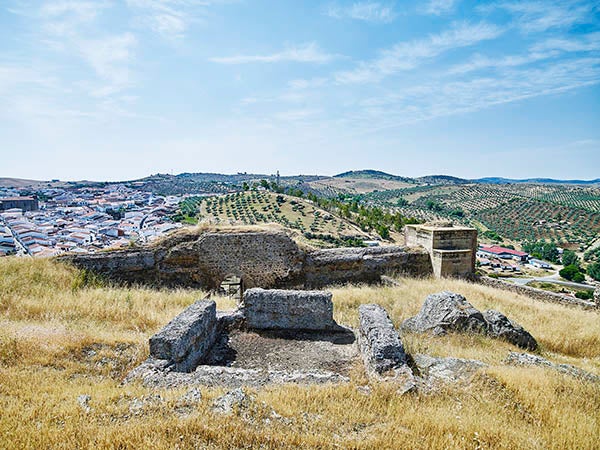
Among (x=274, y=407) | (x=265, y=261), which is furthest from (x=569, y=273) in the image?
(x=274, y=407)

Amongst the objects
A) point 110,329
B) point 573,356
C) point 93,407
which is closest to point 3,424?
point 93,407

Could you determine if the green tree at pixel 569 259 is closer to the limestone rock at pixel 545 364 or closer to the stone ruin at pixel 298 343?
the stone ruin at pixel 298 343

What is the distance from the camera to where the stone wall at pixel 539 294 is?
11.3m

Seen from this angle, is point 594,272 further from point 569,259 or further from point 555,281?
point 569,259

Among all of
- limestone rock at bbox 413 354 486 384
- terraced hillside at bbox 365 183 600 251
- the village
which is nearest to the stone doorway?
the village

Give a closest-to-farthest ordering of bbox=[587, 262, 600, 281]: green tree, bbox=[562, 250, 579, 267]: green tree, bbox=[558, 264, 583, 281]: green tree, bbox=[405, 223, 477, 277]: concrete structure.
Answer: bbox=[405, 223, 477, 277]: concrete structure
bbox=[587, 262, 600, 281]: green tree
bbox=[558, 264, 583, 281]: green tree
bbox=[562, 250, 579, 267]: green tree

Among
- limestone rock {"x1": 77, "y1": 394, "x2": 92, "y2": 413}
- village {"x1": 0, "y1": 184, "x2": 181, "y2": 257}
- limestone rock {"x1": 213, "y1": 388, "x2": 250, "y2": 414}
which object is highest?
limestone rock {"x1": 213, "y1": 388, "x2": 250, "y2": 414}

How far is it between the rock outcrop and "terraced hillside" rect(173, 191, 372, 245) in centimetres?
5606

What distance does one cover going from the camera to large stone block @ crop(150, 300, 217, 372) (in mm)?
5301

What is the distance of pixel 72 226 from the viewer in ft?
170

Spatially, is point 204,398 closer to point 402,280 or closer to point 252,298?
point 252,298

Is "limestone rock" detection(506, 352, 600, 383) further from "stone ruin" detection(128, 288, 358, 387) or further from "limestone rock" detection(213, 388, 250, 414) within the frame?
"limestone rock" detection(213, 388, 250, 414)

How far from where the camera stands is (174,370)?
17.2 feet

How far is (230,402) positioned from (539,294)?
12.4 metres
